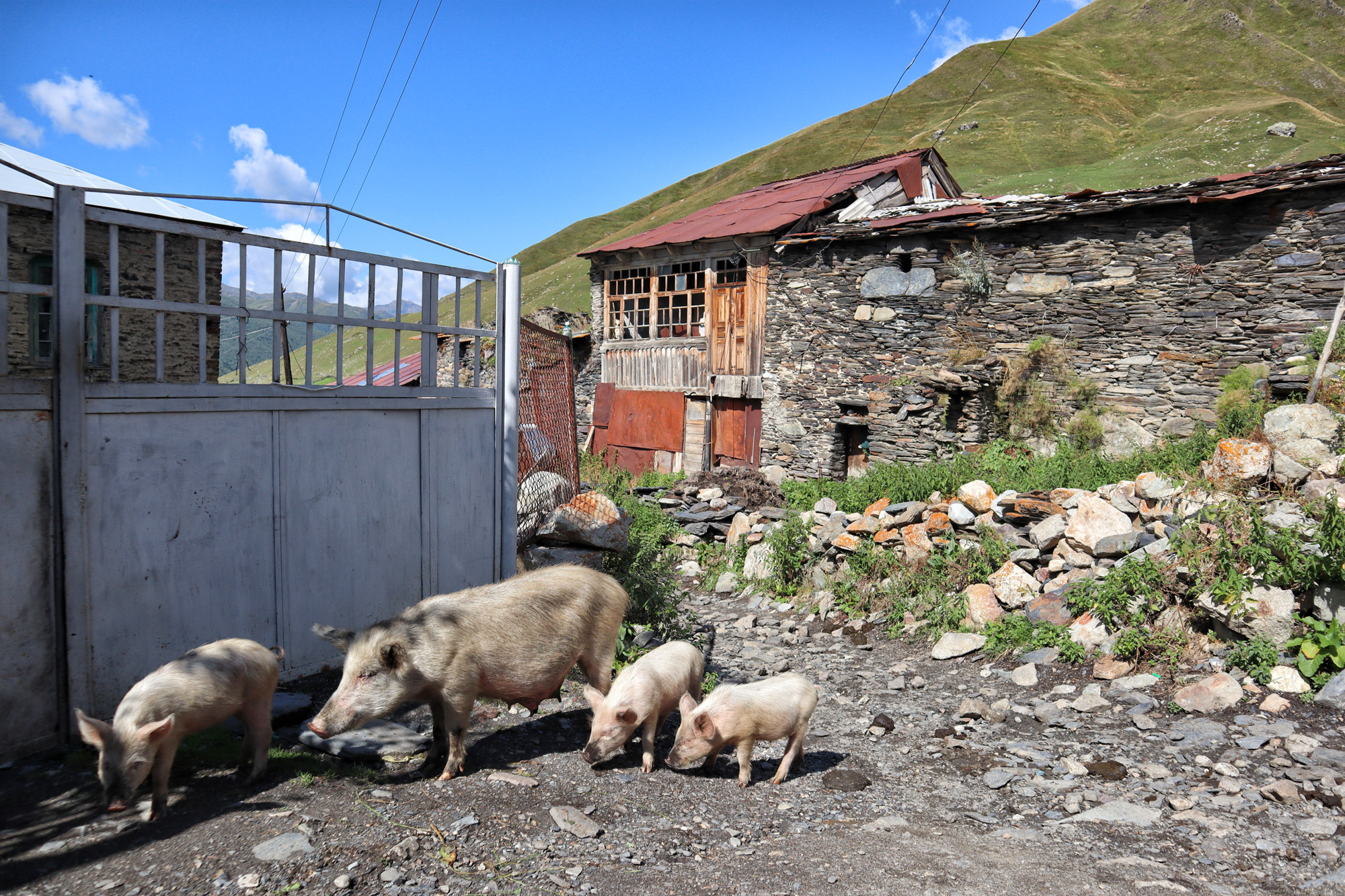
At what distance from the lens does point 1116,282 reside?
12195mm

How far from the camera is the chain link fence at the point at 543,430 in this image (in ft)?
24.1

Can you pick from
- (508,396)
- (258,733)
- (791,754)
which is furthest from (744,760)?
(508,396)

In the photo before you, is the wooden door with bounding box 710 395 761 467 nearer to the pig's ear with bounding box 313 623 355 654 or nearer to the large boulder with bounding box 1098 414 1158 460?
the large boulder with bounding box 1098 414 1158 460

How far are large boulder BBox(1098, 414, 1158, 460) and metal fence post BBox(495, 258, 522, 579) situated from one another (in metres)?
9.34

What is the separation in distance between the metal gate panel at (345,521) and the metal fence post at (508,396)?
2.61ft

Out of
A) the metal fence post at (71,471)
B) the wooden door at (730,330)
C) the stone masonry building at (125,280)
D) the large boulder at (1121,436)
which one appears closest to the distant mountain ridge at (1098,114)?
the wooden door at (730,330)

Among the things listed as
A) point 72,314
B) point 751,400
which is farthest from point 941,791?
point 751,400

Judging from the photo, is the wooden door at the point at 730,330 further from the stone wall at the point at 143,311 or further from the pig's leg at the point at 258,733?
the pig's leg at the point at 258,733

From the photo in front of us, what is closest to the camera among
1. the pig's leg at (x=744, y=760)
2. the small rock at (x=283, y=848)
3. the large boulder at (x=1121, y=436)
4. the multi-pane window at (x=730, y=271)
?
the small rock at (x=283, y=848)

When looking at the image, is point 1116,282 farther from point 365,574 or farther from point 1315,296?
point 365,574

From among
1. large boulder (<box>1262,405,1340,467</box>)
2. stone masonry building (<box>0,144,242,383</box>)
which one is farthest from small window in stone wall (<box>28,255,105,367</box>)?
large boulder (<box>1262,405,1340,467</box>)

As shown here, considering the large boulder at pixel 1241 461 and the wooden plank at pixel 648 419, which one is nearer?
the large boulder at pixel 1241 461

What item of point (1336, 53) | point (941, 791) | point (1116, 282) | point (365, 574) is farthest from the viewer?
point (1336, 53)

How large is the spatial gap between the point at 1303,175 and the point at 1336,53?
5883 centimetres
